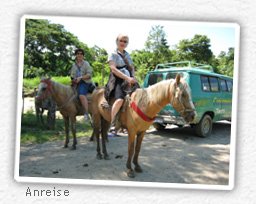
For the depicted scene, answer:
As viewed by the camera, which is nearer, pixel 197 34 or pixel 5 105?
pixel 5 105

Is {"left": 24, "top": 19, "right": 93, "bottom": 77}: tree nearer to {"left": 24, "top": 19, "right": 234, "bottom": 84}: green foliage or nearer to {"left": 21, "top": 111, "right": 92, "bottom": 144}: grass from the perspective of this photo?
{"left": 24, "top": 19, "right": 234, "bottom": 84}: green foliage

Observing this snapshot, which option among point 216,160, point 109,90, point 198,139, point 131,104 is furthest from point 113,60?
point 198,139

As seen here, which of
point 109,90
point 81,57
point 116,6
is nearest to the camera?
point 116,6

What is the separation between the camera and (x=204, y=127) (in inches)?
219

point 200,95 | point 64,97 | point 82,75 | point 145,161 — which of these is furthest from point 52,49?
point 200,95

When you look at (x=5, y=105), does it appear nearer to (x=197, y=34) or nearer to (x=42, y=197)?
(x=42, y=197)

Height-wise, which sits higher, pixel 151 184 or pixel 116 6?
pixel 116 6

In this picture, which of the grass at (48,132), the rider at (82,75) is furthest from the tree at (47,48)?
the grass at (48,132)

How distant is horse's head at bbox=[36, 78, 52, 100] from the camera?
3.90 metres

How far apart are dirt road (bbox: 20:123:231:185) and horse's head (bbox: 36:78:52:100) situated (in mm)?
852

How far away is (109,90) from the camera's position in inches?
123

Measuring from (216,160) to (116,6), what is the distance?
265 centimetres

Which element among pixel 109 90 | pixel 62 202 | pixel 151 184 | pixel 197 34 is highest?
pixel 197 34

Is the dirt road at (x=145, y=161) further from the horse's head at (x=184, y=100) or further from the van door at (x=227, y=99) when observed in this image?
the horse's head at (x=184, y=100)
